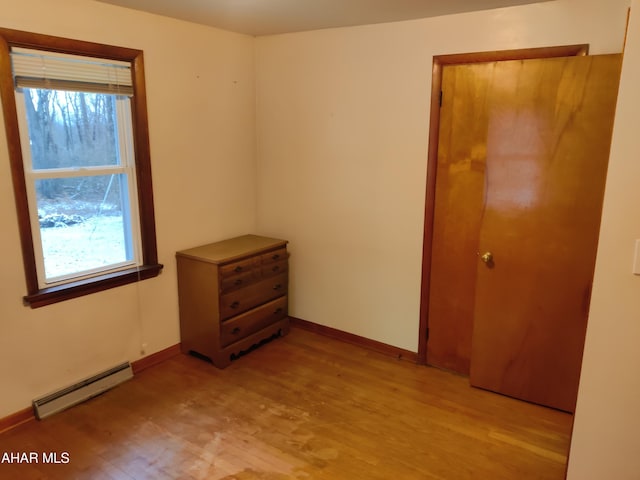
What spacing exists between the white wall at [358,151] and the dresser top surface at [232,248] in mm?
246

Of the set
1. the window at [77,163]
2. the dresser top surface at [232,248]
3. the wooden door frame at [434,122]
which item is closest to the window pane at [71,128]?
the window at [77,163]

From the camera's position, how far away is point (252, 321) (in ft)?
11.0

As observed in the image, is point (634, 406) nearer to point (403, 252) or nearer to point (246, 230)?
point (403, 252)

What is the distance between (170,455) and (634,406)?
2037 mm

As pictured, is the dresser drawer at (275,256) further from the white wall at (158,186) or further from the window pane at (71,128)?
the window pane at (71,128)

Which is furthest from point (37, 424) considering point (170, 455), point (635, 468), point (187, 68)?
point (635, 468)

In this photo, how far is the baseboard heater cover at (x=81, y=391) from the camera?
2.59m

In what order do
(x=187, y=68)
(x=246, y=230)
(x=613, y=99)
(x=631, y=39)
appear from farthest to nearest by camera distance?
1. (x=246, y=230)
2. (x=187, y=68)
3. (x=613, y=99)
4. (x=631, y=39)

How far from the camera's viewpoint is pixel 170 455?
232 centimetres

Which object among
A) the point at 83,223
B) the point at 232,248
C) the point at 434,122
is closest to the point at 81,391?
the point at 83,223

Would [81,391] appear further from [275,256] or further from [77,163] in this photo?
[275,256]

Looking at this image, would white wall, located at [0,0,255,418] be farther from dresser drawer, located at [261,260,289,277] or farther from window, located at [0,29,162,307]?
dresser drawer, located at [261,260,289,277]

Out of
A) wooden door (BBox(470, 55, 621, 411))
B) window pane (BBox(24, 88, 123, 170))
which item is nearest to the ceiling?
wooden door (BBox(470, 55, 621, 411))

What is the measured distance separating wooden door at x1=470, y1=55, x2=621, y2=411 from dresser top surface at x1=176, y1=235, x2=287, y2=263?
1.51 meters
